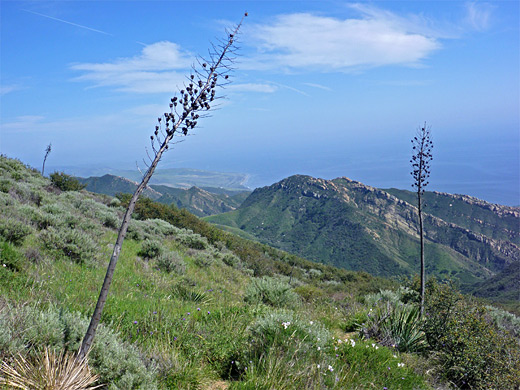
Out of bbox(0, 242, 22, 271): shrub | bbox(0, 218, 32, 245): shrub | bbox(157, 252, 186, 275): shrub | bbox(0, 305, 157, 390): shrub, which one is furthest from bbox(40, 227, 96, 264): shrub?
bbox(0, 305, 157, 390): shrub

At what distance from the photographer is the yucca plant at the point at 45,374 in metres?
2.51

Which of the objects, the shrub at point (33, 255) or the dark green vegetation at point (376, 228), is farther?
the dark green vegetation at point (376, 228)

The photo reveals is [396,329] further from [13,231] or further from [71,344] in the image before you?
[13,231]

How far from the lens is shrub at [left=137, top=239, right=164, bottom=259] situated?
10.5 meters

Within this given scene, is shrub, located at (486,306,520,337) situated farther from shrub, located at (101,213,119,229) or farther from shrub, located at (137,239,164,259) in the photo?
shrub, located at (101,213,119,229)

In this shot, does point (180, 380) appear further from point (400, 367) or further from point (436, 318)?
point (436, 318)

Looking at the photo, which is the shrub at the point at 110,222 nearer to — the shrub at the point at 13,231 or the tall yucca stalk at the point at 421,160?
the shrub at the point at 13,231

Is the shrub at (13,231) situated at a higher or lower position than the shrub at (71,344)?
higher

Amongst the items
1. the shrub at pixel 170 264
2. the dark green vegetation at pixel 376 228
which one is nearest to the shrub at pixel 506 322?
the shrub at pixel 170 264

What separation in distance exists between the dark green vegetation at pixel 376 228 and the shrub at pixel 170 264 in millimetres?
74843

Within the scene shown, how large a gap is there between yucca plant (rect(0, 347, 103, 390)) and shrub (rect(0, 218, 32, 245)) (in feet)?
17.6

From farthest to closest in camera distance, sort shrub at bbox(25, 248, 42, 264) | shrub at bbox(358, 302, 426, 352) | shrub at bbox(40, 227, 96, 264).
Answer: shrub at bbox(40, 227, 96, 264), shrub at bbox(25, 248, 42, 264), shrub at bbox(358, 302, 426, 352)

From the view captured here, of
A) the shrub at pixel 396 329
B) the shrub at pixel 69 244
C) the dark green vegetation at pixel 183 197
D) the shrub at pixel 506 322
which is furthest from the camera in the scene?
the dark green vegetation at pixel 183 197

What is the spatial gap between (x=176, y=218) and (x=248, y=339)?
1773 centimetres
